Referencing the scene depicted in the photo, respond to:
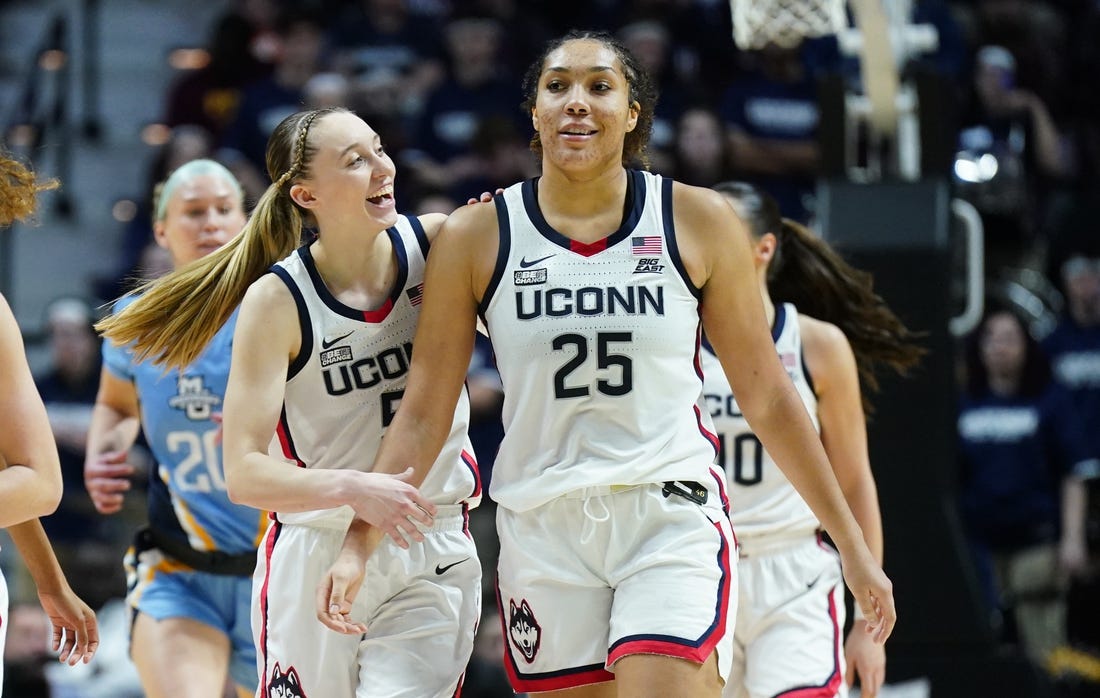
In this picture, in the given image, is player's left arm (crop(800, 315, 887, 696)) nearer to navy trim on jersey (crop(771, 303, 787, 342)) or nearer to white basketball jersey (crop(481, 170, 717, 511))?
navy trim on jersey (crop(771, 303, 787, 342))

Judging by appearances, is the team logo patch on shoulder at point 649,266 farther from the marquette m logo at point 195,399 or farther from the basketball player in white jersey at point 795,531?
the marquette m logo at point 195,399

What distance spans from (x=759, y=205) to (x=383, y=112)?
597 centimetres

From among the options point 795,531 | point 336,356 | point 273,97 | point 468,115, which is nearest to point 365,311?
point 336,356

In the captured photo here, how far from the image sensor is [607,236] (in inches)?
156

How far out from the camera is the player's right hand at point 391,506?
369 cm

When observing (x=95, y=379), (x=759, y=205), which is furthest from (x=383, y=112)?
(x=759, y=205)

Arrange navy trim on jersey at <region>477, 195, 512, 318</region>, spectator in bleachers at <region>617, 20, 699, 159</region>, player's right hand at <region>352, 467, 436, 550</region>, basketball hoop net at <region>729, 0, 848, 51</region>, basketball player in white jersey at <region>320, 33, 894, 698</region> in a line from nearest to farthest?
player's right hand at <region>352, 467, 436, 550</region> → basketball player in white jersey at <region>320, 33, 894, 698</region> → navy trim on jersey at <region>477, 195, 512, 318</region> → basketball hoop net at <region>729, 0, 848, 51</region> → spectator in bleachers at <region>617, 20, 699, 159</region>

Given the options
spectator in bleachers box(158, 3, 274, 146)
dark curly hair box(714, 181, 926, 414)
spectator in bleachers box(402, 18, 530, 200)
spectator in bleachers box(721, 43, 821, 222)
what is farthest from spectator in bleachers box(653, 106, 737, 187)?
dark curly hair box(714, 181, 926, 414)

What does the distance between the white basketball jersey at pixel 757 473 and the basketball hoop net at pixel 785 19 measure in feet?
8.75

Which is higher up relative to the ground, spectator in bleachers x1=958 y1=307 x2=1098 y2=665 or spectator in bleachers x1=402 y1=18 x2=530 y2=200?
spectator in bleachers x1=402 y1=18 x2=530 y2=200

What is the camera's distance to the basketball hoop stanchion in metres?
7.30

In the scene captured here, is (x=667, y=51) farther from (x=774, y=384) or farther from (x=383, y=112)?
(x=774, y=384)

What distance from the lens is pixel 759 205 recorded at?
208 inches

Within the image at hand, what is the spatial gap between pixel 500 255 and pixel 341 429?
63 cm
